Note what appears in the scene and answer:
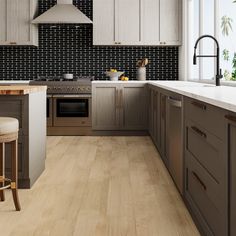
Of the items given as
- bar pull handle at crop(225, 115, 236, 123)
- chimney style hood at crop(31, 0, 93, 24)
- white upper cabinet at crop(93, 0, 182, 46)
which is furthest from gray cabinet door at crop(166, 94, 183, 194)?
chimney style hood at crop(31, 0, 93, 24)

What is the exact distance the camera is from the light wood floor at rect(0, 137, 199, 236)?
2588mm

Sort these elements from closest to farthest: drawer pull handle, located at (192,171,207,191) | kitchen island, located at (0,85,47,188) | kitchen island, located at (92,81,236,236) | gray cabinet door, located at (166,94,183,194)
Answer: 1. kitchen island, located at (92,81,236,236)
2. drawer pull handle, located at (192,171,207,191)
3. gray cabinet door, located at (166,94,183,194)
4. kitchen island, located at (0,85,47,188)

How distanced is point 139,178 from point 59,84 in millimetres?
3164

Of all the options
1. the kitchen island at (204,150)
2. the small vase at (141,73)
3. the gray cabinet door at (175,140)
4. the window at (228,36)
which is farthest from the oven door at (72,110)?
the gray cabinet door at (175,140)

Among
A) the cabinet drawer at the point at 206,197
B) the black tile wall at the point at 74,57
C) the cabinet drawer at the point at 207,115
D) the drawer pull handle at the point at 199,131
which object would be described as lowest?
the cabinet drawer at the point at 206,197

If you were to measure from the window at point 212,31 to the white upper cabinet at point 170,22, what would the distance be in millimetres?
245

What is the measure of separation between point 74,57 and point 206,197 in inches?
211

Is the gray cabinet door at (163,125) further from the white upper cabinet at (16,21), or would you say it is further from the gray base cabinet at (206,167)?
the white upper cabinet at (16,21)

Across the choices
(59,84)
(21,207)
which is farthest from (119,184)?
(59,84)

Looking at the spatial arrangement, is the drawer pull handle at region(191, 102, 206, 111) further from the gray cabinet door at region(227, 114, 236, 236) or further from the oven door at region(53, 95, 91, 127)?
the oven door at region(53, 95, 91, 127)

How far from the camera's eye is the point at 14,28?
22.4ft

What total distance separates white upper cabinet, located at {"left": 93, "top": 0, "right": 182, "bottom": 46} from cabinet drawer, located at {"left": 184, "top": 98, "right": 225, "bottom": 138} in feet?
13.4

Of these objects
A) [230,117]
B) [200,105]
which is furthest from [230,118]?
[200,105]

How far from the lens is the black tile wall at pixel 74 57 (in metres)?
7.28
